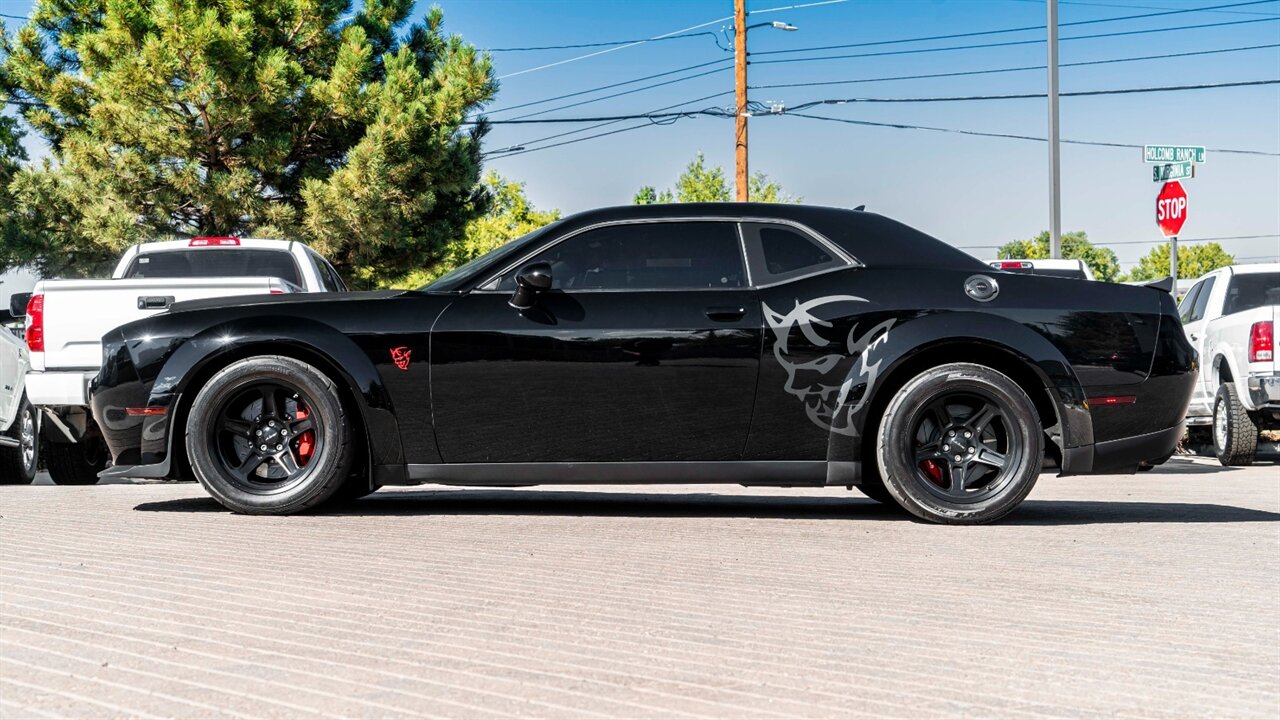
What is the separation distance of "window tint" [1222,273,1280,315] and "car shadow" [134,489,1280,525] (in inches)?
274

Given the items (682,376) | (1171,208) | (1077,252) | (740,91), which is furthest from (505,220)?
(1077,252)

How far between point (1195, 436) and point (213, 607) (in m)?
16.0

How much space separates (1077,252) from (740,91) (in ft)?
453

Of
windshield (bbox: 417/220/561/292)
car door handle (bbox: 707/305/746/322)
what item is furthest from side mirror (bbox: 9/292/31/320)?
car door handle (bbox: 707/305/746/322)

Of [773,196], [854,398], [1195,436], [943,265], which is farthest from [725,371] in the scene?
[773,196]

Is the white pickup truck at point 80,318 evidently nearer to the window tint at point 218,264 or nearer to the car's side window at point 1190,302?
the window tint at point 218,264

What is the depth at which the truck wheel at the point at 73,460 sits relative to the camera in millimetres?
10977

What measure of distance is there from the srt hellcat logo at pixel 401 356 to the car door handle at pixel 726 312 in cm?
149

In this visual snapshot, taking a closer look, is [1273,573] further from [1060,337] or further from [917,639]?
[917,639]

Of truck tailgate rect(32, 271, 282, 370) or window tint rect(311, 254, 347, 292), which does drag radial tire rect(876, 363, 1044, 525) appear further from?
window tint rect(311, 254, 347, 292)

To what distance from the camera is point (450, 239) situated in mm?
27141

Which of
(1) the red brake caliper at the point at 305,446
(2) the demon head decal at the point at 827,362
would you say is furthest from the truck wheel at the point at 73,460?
(2) the demon head decal at the point at 827,362

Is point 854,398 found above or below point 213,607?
above

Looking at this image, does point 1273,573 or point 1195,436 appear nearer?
point 1273,573
